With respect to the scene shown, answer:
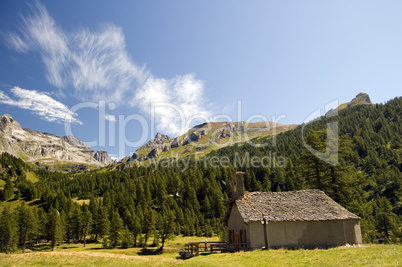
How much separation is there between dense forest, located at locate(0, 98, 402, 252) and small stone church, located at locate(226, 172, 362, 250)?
24.2 feet

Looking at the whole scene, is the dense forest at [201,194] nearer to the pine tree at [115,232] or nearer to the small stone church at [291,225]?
the pine tree at [115,232]

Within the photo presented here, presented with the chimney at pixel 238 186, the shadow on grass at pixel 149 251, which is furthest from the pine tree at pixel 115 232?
the chimney at pixel 238 186

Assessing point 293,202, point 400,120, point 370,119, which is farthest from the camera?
point 370,119

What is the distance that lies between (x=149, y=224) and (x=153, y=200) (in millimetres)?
40677

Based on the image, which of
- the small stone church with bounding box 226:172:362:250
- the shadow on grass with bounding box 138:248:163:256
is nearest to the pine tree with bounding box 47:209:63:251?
the shadow on grass with bounding box 138:248:163:256

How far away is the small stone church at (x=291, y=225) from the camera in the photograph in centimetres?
2747

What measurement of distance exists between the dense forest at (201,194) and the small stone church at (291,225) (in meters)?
7.39

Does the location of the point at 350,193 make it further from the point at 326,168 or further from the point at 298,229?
the point at 298,229

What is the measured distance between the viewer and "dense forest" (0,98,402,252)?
40.7 meters

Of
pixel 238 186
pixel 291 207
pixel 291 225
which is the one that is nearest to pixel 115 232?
pixel 238 186

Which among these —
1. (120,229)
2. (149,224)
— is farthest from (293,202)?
(120,229)

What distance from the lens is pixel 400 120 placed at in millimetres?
168625

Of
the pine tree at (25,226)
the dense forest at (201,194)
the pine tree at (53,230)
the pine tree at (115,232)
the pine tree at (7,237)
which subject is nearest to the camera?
the dense forest at (201,194)

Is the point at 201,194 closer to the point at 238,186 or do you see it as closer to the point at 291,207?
the point at 238,186
